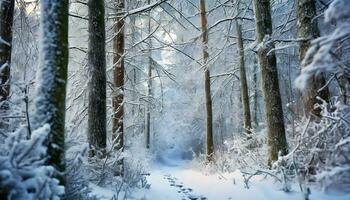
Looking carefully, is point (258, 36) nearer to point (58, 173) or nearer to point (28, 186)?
point (58, 173)

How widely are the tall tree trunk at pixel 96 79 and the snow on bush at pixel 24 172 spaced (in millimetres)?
4037

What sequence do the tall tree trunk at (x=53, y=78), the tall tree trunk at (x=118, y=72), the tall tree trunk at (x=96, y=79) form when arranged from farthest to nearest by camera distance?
1. the tall tree trunk at (x=118, y=72)
2. the tall tree trunk at (x=96, y=79)
3. the tall tree trunk at (x=53, y=78)

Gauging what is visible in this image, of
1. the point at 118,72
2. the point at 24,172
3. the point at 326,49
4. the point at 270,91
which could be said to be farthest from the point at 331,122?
the point at 118,72

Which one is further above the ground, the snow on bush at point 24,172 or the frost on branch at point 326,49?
the frost on branch at point 326,49

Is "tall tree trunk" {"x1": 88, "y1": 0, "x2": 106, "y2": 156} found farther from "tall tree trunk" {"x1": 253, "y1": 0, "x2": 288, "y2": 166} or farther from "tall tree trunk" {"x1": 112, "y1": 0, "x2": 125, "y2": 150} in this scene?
"tall tree trunk" {"x1": 253, "y1": 0, "x2": 288, "y2": 166}

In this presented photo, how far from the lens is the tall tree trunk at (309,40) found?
6.88 m

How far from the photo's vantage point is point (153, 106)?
12969 millimetres

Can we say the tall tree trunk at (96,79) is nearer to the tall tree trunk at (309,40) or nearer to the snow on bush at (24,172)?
the tall tree trunk at (309,40)

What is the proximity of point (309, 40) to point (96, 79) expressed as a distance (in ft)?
13.4

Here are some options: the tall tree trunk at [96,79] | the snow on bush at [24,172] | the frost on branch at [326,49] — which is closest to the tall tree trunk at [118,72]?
the tall tree trunk at [96,79]

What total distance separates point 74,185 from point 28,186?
1.46 m

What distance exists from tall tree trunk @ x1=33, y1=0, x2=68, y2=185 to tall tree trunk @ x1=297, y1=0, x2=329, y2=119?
14.4 ft

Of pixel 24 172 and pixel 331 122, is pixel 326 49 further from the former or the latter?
pixel 331 122

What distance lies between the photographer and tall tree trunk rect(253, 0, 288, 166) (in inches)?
309
